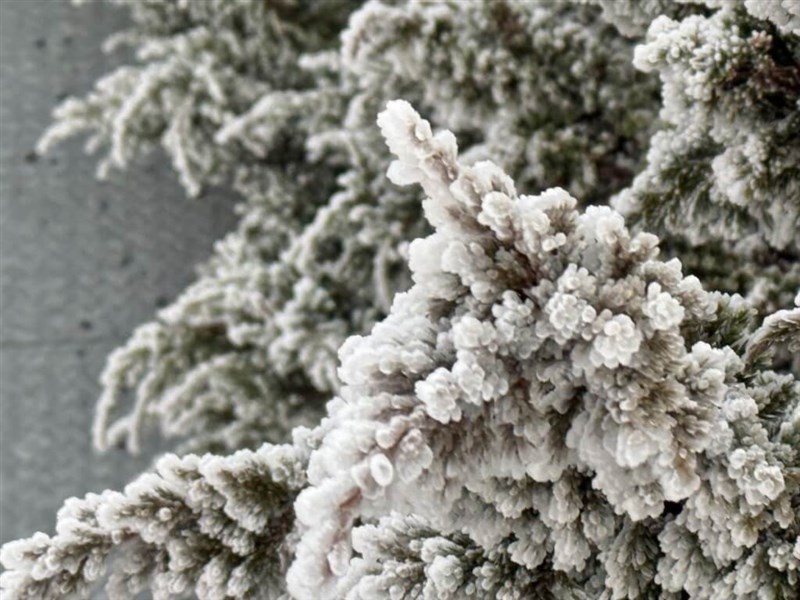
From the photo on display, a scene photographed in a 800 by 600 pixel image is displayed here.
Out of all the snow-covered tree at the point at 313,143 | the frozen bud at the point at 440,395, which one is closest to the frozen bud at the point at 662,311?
the frozen bud at the point at 440,395

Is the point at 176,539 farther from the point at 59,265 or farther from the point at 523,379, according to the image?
the point at 59,265

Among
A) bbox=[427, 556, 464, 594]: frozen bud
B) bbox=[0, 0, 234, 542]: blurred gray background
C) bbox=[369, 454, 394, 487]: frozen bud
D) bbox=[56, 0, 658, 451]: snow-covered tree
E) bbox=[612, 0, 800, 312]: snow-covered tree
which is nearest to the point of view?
bbox=[369, 454, 394, 487]: frozen bud

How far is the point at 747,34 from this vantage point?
3.90ft

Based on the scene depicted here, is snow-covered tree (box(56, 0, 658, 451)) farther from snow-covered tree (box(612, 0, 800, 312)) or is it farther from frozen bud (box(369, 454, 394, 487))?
frozen bud (box(369, 454, 394, 487))

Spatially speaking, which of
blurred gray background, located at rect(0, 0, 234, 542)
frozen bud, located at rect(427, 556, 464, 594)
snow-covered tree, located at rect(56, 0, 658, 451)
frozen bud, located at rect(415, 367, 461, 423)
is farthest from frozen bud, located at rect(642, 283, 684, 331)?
blurred gray background, located at rect(0, 0, 234, 542)

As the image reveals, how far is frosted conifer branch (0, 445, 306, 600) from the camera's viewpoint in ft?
3.37

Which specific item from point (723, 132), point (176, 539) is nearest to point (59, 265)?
point (176, 539)

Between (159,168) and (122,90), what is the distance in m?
0.46

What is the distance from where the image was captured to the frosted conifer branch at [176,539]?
1.03 metres

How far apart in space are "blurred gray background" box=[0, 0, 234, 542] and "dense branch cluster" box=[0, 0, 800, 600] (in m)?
1.15

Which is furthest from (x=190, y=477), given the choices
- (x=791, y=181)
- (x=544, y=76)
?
(x=544, y=76)

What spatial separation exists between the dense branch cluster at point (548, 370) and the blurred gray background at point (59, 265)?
3.78 feet

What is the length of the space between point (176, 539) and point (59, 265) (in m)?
1.83

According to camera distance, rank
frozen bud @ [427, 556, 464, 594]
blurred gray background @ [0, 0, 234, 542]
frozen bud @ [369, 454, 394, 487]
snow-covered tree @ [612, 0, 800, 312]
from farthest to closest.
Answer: blurred gray background @ [0, 0, 234, 542], snow-covered tree @ [612, 0, 800, 312], frozen bud @ [427, 556, 464, 594], frozen bud @ [369, 454, 394, 487]
